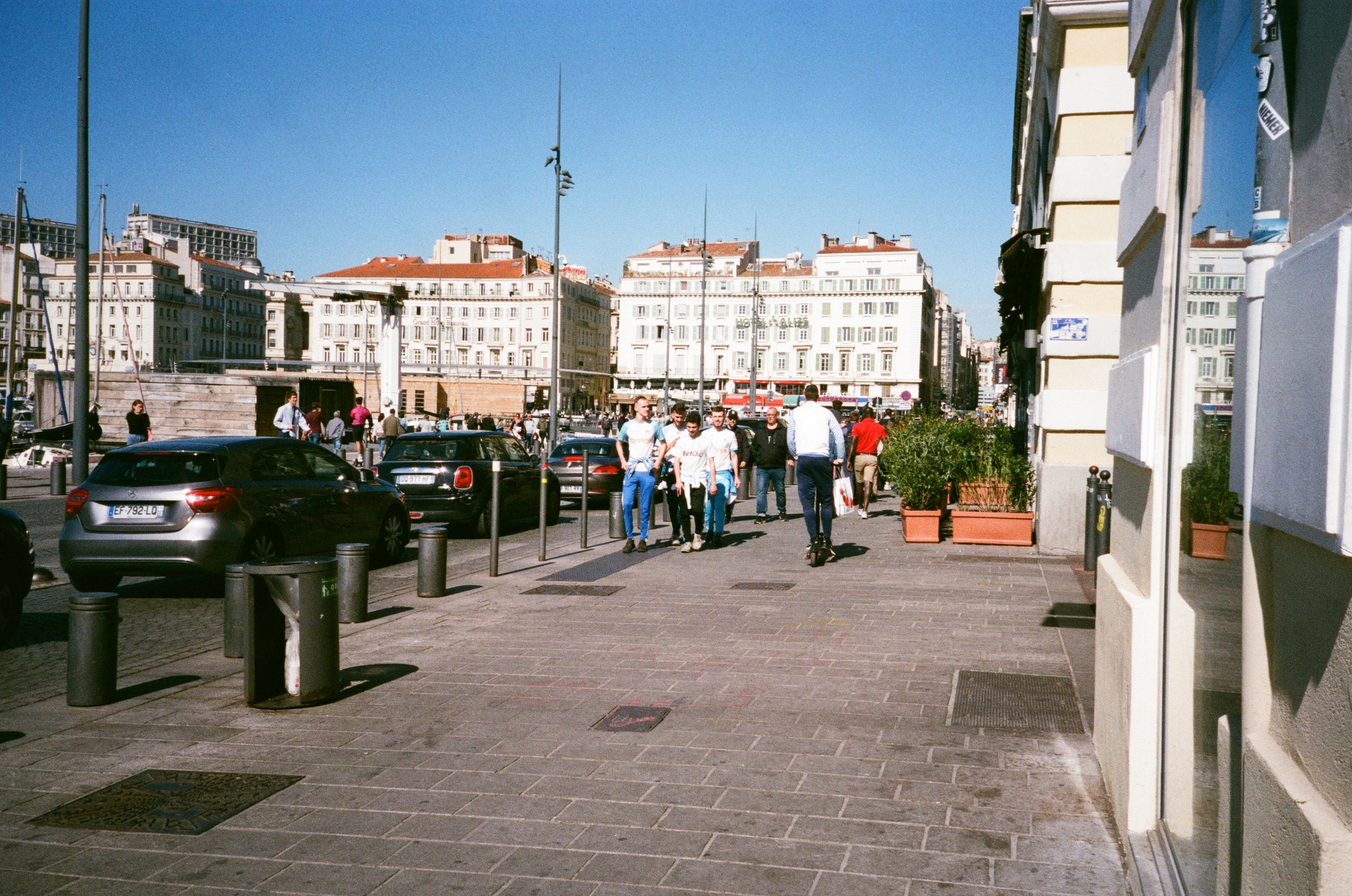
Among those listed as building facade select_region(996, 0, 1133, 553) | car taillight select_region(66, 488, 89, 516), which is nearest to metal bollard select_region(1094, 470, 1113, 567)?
building facade select_region(996, 0, 1133, 553)

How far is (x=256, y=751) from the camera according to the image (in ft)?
18.8

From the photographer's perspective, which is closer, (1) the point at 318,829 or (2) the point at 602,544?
(1) the point at 318,829

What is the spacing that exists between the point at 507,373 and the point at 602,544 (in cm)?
10640

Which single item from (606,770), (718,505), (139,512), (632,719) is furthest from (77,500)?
(606,770)

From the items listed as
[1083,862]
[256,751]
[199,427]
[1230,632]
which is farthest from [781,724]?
[199,427]

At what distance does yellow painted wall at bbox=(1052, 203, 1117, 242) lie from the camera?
13961mm

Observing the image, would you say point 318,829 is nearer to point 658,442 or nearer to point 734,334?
point 658,442

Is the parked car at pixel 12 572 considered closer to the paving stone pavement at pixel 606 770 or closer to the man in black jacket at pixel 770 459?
the paving stone pavement at pixel 606 770

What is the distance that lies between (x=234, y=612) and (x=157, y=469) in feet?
13.2

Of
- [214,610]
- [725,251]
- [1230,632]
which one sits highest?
[725,251]

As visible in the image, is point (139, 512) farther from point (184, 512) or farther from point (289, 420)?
point (289, 420)

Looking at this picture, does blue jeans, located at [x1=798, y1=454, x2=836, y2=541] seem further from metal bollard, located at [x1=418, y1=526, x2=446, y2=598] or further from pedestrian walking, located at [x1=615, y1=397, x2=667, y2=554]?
metal bollard, located at [x1=418, y1=526, x2=446, y2=598]

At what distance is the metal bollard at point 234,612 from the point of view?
749cm


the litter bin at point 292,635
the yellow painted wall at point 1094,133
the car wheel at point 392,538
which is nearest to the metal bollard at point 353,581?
the litter bin at point 292,635
